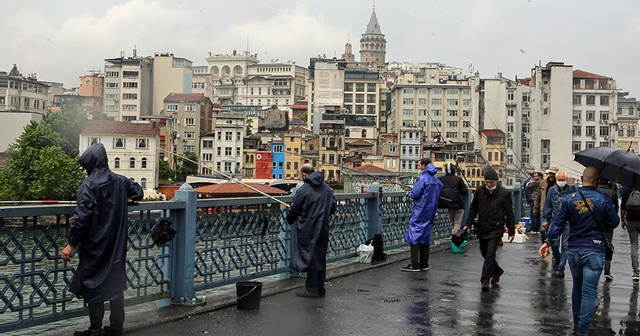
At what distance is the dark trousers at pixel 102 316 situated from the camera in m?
6.67

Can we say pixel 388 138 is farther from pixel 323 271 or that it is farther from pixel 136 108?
pixel 323 271

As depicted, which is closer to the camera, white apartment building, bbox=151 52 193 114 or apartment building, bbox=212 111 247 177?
apartment building, bbox=212 111 247 177

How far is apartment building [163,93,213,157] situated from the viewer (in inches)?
5138

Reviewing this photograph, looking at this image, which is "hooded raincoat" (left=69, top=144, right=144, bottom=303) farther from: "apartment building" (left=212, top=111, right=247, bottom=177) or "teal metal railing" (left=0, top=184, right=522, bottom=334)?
"apartment building" (left=212, top=111, right=247, bottom=177)

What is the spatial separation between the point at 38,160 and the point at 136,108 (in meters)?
72.4

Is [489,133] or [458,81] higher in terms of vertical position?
[458,81]

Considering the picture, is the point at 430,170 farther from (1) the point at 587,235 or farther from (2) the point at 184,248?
(2) the point at 184,248

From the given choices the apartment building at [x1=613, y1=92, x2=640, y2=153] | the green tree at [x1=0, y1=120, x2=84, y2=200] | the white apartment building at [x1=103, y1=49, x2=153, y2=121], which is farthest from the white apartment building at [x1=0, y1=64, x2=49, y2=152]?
the apartment building at [x1=613, y1=92, x2=640, y2=153]

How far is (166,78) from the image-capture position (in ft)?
533

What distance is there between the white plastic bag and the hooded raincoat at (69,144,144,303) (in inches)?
255

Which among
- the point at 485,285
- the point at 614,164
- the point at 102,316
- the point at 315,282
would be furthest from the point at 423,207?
the point at 102,316

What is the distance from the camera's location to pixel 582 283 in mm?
7555

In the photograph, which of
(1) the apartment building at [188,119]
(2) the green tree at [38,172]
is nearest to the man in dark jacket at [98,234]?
(2) the green tree at [38,172]

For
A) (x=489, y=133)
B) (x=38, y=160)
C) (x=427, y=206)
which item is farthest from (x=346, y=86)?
(x=427, y=206)
